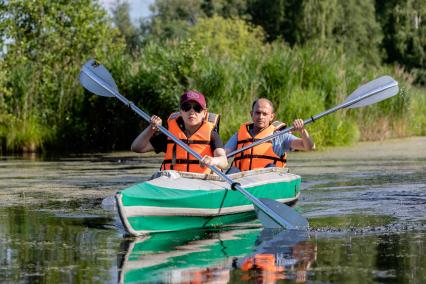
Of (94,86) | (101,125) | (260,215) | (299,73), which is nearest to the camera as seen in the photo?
(260,215)

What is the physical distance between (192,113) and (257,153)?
1.32m

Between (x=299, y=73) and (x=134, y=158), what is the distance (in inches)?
136

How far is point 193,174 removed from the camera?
7797 mm

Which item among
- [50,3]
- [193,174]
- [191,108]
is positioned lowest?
[193,174]

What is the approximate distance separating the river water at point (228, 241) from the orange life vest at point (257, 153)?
530mm

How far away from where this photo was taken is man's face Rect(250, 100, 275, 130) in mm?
8984

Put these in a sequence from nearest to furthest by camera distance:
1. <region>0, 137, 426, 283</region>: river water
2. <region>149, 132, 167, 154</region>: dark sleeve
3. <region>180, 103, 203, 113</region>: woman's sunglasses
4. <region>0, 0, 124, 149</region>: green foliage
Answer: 1. <region>0, 137, 426, 283</region>: river water
2. <region>180, 103, 203, 113</region>: woman's sunglasses
3. <region>149, 132, 167, 154</region>: dark sleeve
4. <region>0, 0, 124, 149</region>: green foliage

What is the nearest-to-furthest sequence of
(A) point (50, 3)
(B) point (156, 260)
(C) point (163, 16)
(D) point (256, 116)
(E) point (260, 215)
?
(B) point (156, 260) < (E) point (260, 215) < (D) point (256, 116) < (A) point (50, 3) < (C) point (163, 16)

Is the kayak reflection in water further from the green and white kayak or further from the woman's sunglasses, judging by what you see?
the woman's sunglasses

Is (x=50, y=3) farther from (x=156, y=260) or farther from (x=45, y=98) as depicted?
(x=156, y=260)

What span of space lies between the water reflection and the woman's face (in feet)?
3.18

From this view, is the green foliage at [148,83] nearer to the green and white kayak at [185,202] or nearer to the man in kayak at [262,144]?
the man in kayak at [262,144]

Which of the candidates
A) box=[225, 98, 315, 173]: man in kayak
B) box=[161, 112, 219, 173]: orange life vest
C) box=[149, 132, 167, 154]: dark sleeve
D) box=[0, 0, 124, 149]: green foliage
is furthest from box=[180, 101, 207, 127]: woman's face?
box=[0, 0, 124, 149]: green foliage

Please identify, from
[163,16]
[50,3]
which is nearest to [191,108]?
[50,3]
